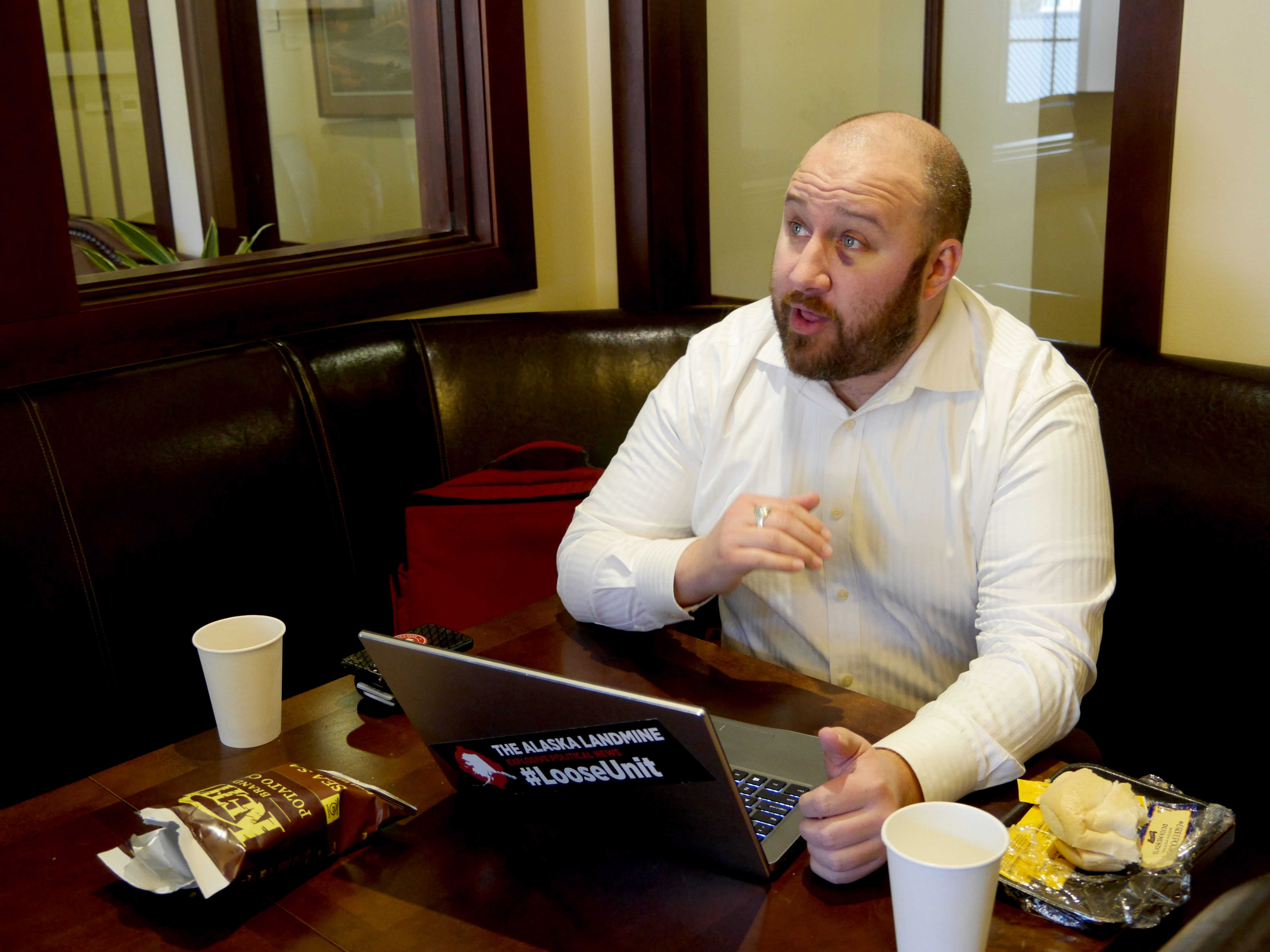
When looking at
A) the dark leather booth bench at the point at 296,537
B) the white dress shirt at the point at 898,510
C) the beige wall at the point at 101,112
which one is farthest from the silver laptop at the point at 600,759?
the beige wall at the point at 101,112

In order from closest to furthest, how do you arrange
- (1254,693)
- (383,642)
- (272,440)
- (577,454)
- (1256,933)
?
(1256,933) → (383,642) → (1254,693) → (272,440) → (577,454)

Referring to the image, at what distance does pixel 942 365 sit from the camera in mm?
1376

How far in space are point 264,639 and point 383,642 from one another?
11.0 inches

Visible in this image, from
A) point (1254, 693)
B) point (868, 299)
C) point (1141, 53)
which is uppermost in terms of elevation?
point (1141, 53)

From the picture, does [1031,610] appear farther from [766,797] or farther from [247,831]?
[247,831]

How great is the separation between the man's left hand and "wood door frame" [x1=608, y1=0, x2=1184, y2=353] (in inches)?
45.1

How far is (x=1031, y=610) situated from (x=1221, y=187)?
913mm

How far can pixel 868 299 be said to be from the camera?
1.35 m

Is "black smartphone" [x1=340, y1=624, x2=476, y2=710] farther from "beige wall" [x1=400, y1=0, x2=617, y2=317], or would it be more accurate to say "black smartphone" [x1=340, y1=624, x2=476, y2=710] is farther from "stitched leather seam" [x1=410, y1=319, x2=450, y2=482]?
"beige wall" [x1=400, y1=0, x2=617, y2=317]


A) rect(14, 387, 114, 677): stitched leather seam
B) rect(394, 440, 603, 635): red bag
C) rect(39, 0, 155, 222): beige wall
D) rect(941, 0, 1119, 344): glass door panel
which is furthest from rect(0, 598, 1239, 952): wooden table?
rect(39, 0, 155, 222): beige wall

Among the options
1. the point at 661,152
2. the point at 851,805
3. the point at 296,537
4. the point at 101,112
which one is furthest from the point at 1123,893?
the point at 101,112

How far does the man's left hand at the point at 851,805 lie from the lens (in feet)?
2.78

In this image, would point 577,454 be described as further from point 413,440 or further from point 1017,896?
point 1017,896

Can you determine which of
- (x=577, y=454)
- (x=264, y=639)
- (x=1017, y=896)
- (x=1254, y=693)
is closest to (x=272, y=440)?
(x=577, y=454)
